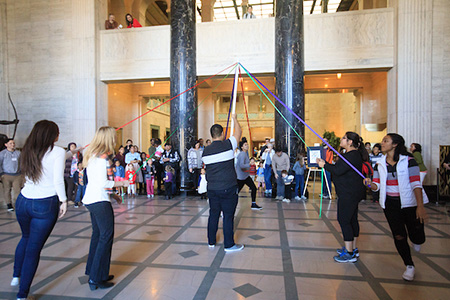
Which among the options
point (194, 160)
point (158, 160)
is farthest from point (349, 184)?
point (158, 160)

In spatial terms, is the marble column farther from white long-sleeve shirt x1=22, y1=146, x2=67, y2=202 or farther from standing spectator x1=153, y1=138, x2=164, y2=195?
white long-sleeve shirt x1=22, y1=146, x2=67, y2=202

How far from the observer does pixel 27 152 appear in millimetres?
2908

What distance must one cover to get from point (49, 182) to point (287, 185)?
22.5 ft

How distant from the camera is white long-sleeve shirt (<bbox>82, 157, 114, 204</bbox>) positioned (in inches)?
120

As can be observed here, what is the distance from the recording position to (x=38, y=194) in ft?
9.48

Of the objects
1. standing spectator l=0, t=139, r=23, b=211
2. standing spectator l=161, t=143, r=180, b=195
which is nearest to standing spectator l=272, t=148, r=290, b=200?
standing spectator l=161, t=143, r=180, b=195

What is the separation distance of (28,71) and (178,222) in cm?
992

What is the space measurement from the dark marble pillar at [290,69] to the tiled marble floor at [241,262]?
134 inches

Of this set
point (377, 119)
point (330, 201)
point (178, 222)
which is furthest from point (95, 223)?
point (377, 119)

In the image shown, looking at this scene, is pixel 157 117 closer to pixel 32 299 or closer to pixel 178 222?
pixel 178 222

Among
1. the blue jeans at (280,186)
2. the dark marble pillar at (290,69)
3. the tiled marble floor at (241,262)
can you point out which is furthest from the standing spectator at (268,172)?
the tiled marble floor at (241,262)

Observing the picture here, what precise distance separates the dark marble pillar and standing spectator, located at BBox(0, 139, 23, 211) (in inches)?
288

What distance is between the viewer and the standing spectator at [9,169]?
278 inches

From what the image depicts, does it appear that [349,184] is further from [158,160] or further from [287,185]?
[158,160]
